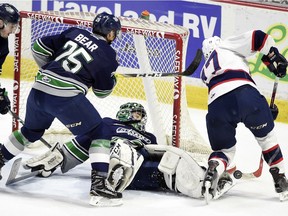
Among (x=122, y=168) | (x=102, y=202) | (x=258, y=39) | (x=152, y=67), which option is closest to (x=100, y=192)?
(x=102, y=202)

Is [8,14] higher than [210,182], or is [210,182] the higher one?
[8,14]

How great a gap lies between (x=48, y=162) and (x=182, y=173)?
0.83 meters

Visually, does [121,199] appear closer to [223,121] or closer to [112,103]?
[223,121]

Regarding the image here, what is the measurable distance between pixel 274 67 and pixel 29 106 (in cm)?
140

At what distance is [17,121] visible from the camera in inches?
239

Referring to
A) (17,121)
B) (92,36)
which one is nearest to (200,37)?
(17,121)

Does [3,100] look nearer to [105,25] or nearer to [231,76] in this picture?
[105,25]

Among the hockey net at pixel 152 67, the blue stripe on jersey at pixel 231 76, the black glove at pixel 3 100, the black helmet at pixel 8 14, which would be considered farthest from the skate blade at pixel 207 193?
the black helmet at pixel 8 14

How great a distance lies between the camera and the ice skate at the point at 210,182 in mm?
5023

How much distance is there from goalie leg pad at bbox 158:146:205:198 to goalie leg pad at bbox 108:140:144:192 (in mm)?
A: 182

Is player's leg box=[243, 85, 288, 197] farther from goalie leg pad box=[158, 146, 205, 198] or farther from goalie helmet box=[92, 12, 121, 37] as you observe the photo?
goalie helmet box=[92, 12, 121, 37]

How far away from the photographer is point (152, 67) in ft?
20.9

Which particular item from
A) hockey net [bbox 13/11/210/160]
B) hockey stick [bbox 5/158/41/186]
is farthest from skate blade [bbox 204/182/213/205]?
hockey stick [bbox 5/158/41/186]

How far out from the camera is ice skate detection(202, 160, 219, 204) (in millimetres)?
5023
